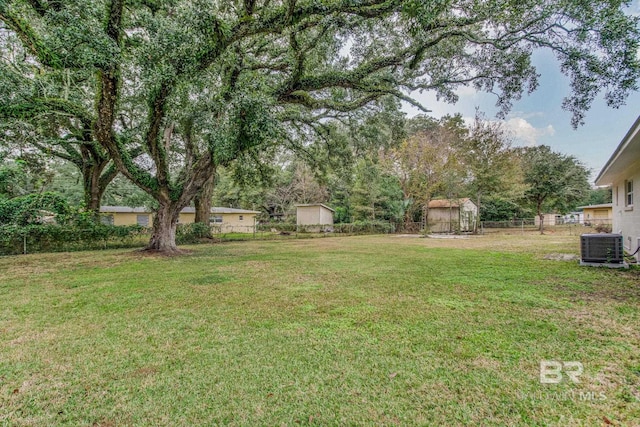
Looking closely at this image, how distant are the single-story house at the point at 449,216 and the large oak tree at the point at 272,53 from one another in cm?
1538

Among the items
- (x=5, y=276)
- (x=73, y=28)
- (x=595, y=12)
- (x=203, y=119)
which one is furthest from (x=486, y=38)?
(x=5, y=276)

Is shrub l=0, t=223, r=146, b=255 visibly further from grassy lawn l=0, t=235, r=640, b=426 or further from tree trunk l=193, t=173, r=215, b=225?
grassy lawn l=0, t=235, r=640, b=426

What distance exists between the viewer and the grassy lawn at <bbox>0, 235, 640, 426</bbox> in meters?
1.83

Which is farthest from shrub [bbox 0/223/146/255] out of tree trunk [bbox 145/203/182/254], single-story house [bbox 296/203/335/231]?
single-story house [bbox 296/203/335/231]

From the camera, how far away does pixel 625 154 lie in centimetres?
636

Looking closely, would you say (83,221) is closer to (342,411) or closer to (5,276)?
(5,276)

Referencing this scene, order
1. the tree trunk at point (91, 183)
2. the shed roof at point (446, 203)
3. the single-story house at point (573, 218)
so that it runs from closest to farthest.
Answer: the tree trunk at point (91, 183)
the shed roof at point (446, 203)
the single-story house at point (573, 218)

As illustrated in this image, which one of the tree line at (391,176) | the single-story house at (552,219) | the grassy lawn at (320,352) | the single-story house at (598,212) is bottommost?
the grassy lawn at (320,352)

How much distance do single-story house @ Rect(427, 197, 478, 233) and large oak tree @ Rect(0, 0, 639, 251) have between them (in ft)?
50.5

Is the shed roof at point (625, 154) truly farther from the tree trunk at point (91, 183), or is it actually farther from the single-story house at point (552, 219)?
the single-story house at point (552, 219)

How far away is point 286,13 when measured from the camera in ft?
19.5

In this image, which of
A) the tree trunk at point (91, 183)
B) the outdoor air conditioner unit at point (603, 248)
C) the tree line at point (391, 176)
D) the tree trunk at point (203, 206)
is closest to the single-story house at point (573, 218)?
the tree line at point (391, 176)

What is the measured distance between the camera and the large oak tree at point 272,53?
572 cm

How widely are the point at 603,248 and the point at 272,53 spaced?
10515mm
